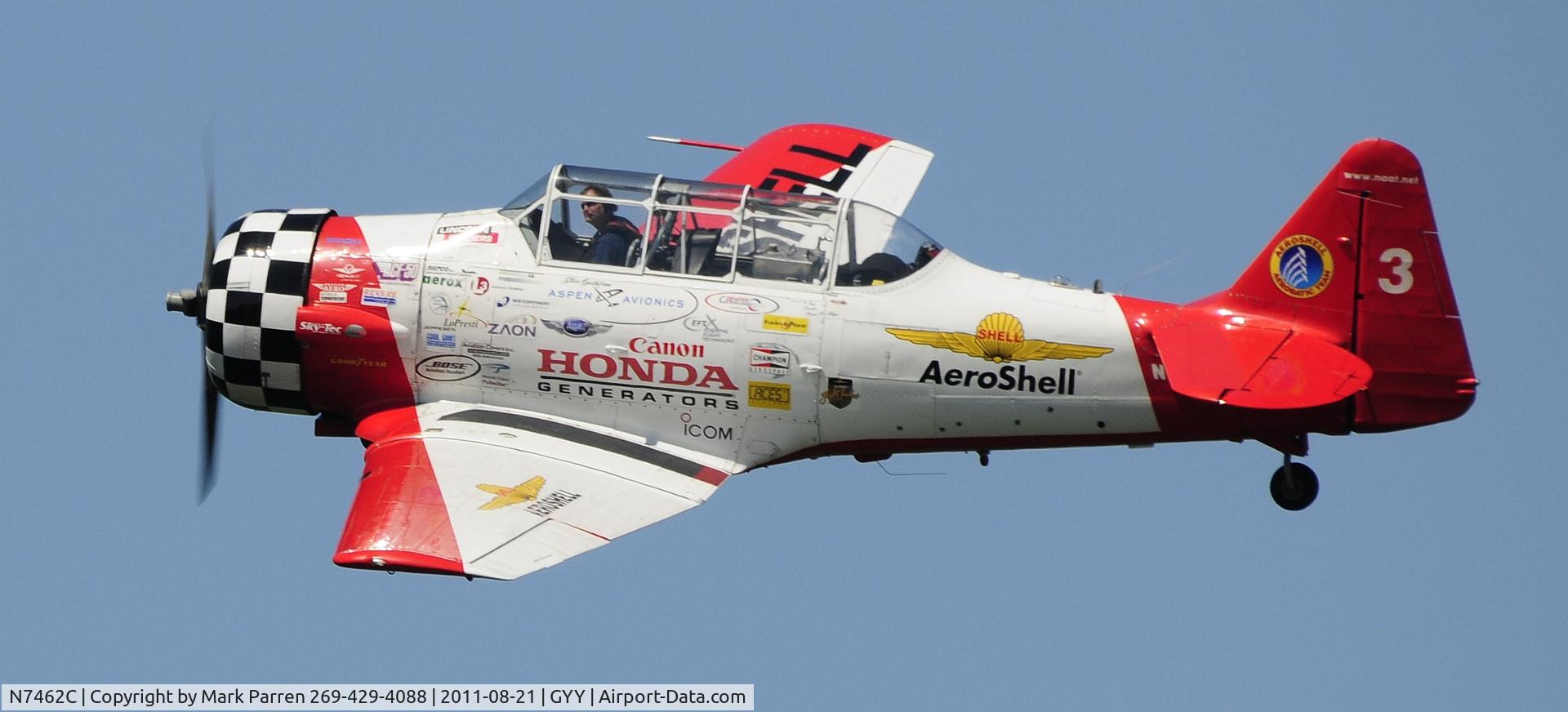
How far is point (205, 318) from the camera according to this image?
1727 centimetres

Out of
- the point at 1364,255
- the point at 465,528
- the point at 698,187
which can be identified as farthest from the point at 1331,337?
the point at 465,528

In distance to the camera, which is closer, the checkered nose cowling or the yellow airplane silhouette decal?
the yellow airplane silhouette decal

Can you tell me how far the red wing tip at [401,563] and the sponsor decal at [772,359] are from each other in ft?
8.37

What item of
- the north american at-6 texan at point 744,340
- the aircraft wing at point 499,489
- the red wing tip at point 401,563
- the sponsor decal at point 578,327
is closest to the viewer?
the red wing tip at point 401,563

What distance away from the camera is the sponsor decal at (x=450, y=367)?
17094 mm

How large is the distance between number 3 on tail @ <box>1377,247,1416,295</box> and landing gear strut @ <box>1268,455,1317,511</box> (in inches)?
53.5

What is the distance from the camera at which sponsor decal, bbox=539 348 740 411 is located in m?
16.9

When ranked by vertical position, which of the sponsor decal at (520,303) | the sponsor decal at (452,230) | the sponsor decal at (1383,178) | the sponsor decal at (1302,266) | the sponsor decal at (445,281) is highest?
the sponsor decal at (1383,178)

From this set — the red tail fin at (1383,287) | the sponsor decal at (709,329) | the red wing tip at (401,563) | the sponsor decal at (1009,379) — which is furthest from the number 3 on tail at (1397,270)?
the red wing tip at (401,563)

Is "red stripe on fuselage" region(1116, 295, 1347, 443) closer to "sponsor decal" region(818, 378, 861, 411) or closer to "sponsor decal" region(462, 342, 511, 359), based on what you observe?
"sponsor decal" region(818, 378, 861, 411)

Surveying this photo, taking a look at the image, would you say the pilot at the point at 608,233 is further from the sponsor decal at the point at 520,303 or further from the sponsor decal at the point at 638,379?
the sponsor decal at the point at 638,379

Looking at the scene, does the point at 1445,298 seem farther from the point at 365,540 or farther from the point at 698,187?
the point at 365,540

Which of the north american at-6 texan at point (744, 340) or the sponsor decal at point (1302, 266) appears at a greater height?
the sponsor decal at point (1302, 266)

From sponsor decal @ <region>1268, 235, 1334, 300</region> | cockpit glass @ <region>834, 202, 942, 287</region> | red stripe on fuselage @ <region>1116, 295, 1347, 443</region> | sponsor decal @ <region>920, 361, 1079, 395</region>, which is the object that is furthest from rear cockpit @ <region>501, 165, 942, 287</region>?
sponsor decal @ <region>1268, 235, 1334, 300</region>
